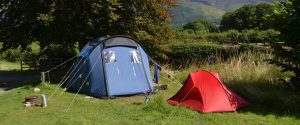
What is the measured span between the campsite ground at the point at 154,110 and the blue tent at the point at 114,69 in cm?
59

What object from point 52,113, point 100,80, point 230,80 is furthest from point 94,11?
A: point 52,113

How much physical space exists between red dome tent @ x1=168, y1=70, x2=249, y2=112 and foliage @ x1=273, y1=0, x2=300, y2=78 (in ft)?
5.84

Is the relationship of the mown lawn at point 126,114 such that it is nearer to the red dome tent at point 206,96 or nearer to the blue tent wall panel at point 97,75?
the red dome tent at point 206,96

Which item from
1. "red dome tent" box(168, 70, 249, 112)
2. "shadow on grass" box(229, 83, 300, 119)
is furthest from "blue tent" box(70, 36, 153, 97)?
"shadow on grass" box(229, 83, 300, 119)

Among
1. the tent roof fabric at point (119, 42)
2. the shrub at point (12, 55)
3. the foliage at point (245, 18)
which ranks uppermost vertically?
the foliage at point (245, 18)

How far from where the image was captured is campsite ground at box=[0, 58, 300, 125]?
32.9 ft

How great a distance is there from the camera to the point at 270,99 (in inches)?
473

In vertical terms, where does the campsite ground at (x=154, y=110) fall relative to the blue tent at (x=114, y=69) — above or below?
below

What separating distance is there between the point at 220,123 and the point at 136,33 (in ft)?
34.3

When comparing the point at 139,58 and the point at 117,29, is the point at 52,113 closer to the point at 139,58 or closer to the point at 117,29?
the point at 139,58

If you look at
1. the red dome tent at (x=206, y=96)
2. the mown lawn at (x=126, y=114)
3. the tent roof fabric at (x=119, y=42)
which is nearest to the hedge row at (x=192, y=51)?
the tent roof fabric at (x=119, y=42)

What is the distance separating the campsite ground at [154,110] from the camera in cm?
1004

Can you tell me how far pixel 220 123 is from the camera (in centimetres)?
968

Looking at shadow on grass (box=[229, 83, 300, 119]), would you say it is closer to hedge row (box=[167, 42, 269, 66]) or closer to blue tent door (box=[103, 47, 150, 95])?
blue tent door (box=[103, 47, 150, 95])
